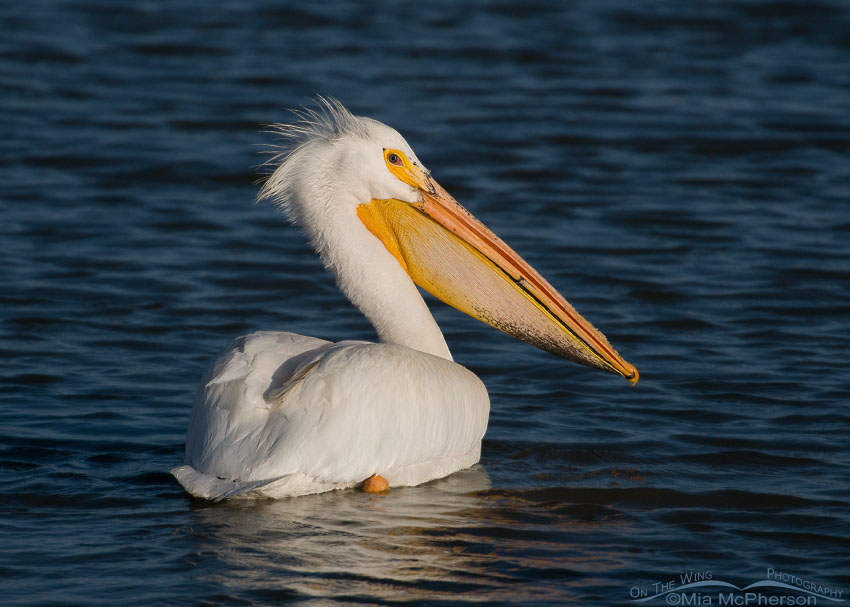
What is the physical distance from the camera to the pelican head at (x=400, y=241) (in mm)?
5531

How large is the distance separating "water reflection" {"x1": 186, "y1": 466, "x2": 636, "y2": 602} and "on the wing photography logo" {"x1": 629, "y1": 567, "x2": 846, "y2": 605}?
0.23 meters

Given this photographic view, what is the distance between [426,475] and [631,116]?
743cm

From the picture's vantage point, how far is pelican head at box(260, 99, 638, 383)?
5.53m

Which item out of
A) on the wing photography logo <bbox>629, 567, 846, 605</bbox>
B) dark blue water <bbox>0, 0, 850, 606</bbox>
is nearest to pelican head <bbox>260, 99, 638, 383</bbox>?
dark blue water <bbox>0, 0, 850, 606</bbox>

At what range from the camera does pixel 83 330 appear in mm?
7238

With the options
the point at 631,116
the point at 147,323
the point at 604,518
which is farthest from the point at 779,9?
the point at 604,518

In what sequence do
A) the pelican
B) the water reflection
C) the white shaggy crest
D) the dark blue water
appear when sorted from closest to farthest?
the water reflection → the dark blue water → the pelican → the white shaggy crest

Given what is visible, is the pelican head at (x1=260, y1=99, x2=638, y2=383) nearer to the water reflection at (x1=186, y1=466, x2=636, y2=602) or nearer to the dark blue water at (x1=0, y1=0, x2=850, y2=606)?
the dark blue water at (x1=0, y1=0, x2=850, y2=606)

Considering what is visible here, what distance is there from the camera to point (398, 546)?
450cm

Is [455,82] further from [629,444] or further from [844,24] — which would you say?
[629,444]

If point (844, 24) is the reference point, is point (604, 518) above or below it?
below

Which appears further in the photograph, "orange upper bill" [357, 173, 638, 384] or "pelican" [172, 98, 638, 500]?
"orange upper bill" [357, 173, 638, 384]

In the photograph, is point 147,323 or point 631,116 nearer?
point 147,323

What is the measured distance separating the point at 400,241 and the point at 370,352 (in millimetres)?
999
